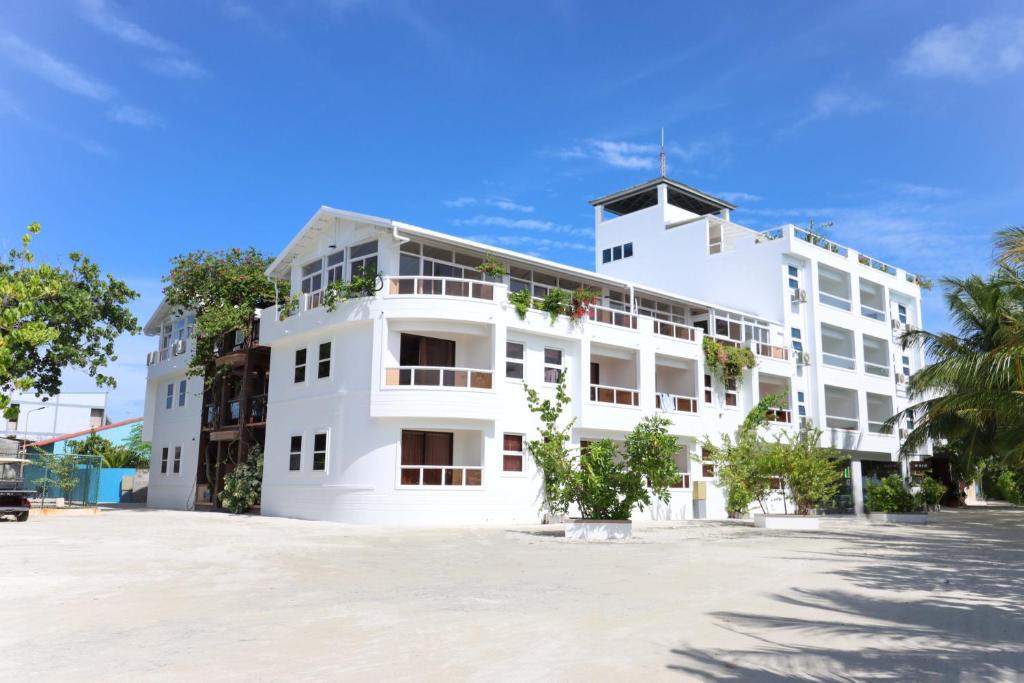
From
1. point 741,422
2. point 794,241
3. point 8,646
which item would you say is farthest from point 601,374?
point 8,646

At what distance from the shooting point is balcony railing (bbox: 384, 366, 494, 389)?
78.7ft

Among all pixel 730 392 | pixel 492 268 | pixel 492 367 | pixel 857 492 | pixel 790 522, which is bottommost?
pixel 790 522

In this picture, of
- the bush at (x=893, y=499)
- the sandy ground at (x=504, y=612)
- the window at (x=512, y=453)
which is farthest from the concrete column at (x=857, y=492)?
the sandy ground at (x=504, y=612)

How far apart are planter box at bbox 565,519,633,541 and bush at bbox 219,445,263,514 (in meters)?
13.5

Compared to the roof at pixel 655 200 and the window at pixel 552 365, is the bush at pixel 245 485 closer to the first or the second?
the window at pixel 552 365

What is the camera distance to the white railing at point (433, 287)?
2448 cm

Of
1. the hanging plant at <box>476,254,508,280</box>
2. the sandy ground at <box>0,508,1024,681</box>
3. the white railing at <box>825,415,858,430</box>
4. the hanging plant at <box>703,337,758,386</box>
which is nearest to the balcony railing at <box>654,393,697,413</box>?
the hanging plant at <box>703,337,758,386</box>

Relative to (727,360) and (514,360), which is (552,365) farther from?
(727,360)

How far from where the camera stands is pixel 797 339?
3688 centimetres

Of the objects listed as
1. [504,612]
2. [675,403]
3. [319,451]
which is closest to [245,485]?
[319,451]

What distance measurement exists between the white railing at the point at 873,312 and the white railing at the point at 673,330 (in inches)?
539

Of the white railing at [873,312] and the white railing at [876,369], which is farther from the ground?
the white railing at [873,312]

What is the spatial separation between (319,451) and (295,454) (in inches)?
59.5

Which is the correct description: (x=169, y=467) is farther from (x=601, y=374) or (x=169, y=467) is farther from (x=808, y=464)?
(x=808, y=464)
